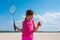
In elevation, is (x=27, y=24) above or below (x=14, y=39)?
above

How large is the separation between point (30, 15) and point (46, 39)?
254 inches

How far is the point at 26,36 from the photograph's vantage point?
16.4 feet

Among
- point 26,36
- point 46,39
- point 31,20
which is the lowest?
point 46,39

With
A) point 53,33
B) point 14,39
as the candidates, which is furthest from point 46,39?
point 53,33

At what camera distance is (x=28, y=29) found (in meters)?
5.04

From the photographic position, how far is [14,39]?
11148 mm

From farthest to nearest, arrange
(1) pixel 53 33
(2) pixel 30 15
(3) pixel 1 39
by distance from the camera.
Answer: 1. (1) pixel 53 33
2. (3) pixel 1 39
3. (2) pixel 30 15

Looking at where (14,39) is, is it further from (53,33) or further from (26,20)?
(26,20)

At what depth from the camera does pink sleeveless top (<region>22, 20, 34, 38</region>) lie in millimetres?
5012

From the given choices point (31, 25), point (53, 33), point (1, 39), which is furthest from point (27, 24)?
point (53, 33)

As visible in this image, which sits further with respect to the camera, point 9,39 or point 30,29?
point 9,39

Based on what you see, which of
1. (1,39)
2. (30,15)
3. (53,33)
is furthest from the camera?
(53,33)

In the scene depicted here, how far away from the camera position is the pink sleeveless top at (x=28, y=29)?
501 centimetres

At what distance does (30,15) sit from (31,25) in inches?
10.1
